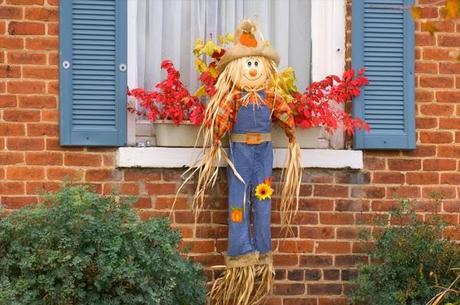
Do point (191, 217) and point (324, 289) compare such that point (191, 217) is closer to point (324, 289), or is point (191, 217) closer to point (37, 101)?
point (324, 289)

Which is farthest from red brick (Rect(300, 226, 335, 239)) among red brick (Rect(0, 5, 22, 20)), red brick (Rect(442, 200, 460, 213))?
red brick (Rect(0, 5, 22, 20))

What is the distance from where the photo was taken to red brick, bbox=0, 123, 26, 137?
6.12 m

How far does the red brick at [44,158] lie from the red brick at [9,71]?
1.63ft

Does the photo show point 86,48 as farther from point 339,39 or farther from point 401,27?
point 401,27

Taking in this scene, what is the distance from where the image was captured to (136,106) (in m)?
6.37

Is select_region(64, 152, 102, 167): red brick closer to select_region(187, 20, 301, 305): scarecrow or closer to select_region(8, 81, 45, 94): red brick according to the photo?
select_region(8, 81, 45, 94): red brick

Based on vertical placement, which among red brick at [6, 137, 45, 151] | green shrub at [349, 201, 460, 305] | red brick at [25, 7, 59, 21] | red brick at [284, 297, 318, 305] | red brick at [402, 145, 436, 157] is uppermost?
red brick at [25, 7, 59, 21]

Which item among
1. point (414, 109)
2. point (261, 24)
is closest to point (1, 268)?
point (261, 24)

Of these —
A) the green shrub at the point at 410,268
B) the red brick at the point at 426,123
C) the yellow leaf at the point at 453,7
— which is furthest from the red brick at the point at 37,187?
the yellow leaf at the point at 453,7

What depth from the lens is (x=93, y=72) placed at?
20.4ft

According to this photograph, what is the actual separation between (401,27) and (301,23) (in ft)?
2.20

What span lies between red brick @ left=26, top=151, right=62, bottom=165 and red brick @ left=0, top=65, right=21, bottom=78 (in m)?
0.50

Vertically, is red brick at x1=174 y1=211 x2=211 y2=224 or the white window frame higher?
the white window frame

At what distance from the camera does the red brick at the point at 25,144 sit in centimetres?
613
